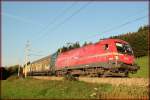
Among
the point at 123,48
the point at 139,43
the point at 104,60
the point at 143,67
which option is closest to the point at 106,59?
the point at 104,60

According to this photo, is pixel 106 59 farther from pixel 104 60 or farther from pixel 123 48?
pixel 123 48

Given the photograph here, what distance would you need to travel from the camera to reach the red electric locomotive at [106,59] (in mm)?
26352

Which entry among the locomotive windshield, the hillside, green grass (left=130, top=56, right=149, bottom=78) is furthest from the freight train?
the hillside

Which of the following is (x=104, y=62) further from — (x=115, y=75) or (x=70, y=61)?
(x=70, y=61)

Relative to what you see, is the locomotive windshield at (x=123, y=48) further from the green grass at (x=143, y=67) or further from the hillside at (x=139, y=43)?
the hillside at (x=139, y=43)

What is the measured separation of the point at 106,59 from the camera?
2714 cm

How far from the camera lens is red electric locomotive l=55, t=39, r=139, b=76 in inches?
1037

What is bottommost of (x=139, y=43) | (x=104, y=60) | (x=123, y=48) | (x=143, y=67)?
(x=143, y=67)

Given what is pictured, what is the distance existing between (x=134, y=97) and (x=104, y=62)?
11757 millimetres

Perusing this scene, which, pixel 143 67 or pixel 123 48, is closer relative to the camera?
pixel 123 48

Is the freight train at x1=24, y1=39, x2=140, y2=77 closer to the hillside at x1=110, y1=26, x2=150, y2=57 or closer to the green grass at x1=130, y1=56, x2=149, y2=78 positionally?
Result: the green grass at x1=130, y1=56, x2=149, y2=78

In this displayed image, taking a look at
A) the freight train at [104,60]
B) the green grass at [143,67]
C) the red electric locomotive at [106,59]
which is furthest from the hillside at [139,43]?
the red electric locomotive at [106,59]

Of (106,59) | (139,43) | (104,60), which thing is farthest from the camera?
(139,43)

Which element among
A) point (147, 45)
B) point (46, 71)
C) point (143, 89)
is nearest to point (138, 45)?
point (147, 45)
